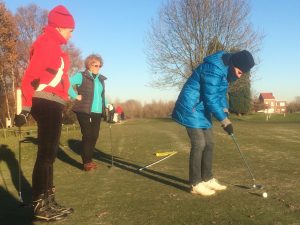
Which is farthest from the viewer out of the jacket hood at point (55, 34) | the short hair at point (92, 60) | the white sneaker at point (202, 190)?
the short hair at point (92, 60)

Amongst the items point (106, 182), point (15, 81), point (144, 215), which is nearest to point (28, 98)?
point (144, 215)

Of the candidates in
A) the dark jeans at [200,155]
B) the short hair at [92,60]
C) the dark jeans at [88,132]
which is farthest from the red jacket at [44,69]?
the short hair at [92,60]

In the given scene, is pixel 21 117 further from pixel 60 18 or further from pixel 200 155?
pixel 200 155

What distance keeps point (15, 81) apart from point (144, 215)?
39.5 meters

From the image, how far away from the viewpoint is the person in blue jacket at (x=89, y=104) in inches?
304

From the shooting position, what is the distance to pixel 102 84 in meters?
8.22

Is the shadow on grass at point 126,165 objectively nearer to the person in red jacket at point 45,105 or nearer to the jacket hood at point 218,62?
the jacket hood at point 218,62

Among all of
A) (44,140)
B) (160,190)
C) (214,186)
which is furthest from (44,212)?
(214,186)

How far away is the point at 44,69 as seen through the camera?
469 centimetres

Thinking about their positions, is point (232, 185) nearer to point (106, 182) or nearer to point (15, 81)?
point (106, 182)

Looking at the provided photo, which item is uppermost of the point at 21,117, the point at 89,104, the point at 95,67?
the point at 95,67

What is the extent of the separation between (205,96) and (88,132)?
3037 mm

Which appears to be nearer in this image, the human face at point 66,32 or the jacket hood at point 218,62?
the human face at point 66,32

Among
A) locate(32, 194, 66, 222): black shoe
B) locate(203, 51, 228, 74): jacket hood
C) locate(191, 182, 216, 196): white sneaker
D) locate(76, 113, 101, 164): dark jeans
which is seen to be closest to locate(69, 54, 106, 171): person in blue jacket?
locate(76, 113, 101, 164): dark jeans
